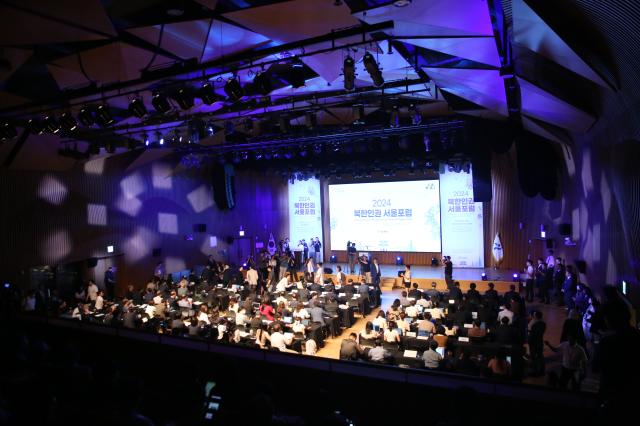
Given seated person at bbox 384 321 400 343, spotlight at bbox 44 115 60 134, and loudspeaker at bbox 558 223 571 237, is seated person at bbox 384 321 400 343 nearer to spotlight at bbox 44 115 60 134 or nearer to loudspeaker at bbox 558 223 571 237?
loudspeaker at bbox 558 223 571 237

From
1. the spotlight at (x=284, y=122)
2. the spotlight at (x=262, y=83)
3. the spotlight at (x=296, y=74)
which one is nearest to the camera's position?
the spotlight at (x=262, y=83)

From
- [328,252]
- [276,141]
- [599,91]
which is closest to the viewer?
[599,91]

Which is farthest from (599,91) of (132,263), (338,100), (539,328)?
(132,263)

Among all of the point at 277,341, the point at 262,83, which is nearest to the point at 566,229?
the point at 277,341

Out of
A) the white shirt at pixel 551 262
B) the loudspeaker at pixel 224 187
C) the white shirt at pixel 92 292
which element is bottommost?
the white shirt at pixel 92 292

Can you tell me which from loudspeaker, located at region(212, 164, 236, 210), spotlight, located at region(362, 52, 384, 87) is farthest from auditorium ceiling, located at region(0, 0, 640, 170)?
loudspeaker, located at region(212, 164, 236, 210)

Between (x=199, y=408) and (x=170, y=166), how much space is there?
15562 mm

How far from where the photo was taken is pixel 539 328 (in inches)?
299

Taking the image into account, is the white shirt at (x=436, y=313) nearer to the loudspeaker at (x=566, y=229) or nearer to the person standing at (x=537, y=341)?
the person standing at (x=537, y=341)

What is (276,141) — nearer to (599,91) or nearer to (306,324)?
(306,324)

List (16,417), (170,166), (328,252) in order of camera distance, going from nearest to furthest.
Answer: (16,417) < (170,166) < (328,252)

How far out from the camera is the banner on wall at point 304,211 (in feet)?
72.6

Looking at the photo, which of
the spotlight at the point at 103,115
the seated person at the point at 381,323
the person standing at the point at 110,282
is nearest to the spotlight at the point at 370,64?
the spotlight at the point at 103,115

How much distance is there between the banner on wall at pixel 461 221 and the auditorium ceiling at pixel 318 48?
852cm
